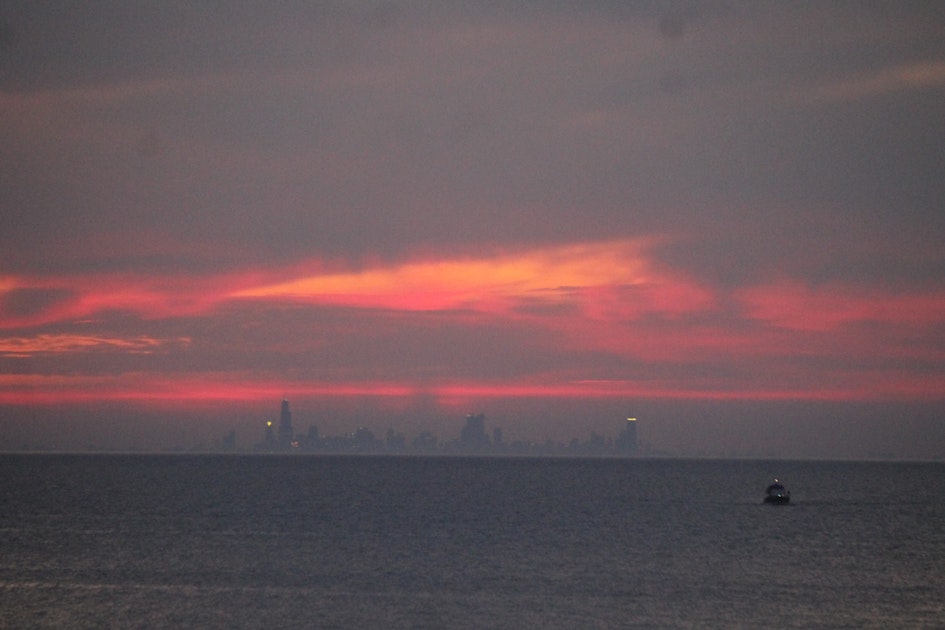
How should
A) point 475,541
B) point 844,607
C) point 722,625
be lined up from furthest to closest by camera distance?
point 475,541 < point 844,607 < point 722,625

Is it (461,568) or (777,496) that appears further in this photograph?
(777,496)

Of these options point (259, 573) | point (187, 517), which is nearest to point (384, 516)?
point (187, 517)

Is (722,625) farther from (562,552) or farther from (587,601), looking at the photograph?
(562,552)

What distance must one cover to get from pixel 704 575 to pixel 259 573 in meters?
32.8

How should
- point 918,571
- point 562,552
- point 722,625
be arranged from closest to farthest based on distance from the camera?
point 722,625, point 918,571, point 562,552

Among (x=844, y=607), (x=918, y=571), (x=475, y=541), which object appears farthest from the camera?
(x=475, y=541)

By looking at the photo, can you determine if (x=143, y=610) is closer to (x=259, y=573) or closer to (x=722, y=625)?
(x=259, y=573)

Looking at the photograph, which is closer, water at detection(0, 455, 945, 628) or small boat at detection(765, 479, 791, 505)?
water at detection(0, 455, 945, 628)

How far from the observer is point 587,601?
70750 mm

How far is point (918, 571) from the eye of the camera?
290 feet

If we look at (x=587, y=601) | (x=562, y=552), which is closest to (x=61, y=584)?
(x=587, y=601)

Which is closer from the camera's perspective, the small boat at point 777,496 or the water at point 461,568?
the water at point 461,568

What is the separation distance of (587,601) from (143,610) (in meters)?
27.0

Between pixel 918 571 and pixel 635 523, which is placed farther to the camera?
pixel 635 523
